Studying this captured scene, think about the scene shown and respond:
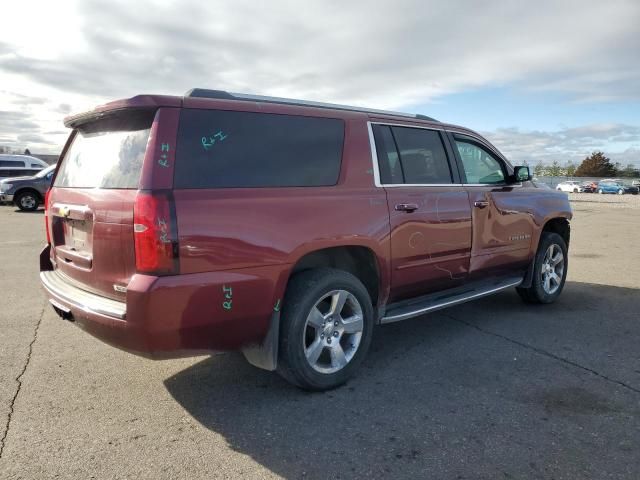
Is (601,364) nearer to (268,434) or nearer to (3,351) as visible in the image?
(268,434)

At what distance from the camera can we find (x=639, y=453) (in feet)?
8.96

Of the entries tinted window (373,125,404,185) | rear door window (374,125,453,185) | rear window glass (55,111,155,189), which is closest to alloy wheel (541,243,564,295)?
rear door window (374,125,453,185)

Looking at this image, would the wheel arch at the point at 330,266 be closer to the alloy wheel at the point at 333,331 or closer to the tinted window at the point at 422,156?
the alloy wheel at the point at 333,331

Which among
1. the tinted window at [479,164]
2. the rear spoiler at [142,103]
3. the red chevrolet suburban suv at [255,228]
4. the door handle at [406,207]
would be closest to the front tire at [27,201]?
the red chevrolet suburban suv at [255,228]

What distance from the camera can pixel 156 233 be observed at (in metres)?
2.69

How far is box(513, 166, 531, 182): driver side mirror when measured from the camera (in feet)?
17.0

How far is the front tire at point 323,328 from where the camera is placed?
3.27 metres

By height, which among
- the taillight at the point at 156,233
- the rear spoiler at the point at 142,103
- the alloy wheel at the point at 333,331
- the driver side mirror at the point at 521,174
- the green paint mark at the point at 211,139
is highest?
the rear spoiler at the point at 142,103

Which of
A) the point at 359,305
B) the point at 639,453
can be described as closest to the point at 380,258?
the point at 359,305

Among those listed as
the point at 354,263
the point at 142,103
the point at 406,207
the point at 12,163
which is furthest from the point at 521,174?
the point at 12,163

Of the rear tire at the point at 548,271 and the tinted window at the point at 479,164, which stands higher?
the tinted window at the point at 479,164

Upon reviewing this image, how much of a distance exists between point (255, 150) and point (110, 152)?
0.91 metres

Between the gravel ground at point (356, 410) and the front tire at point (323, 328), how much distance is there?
0.17 m

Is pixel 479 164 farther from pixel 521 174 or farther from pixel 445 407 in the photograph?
pixel 445 407
